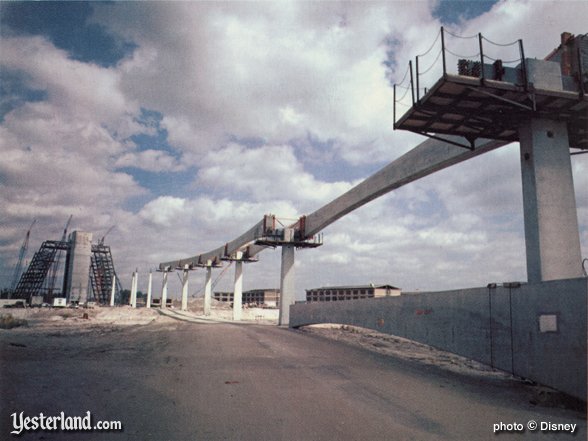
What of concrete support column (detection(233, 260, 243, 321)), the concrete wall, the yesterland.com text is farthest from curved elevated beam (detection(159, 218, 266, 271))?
the yesterland.com text

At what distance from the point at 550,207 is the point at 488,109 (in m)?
3.46

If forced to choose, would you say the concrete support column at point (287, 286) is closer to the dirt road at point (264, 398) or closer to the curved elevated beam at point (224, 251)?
the curved elevated beam at point (224, 251)

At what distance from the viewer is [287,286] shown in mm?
34438

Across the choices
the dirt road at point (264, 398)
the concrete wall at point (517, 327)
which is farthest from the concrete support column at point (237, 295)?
the dirt road at point (264, 398)

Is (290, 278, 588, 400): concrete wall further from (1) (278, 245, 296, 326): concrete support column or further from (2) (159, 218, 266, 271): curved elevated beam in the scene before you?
(2) (159, 218, 266, 271): curved elevated beam

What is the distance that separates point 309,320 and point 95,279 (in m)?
92.4

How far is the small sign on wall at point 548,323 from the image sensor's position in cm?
800

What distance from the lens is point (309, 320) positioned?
28.1 meters

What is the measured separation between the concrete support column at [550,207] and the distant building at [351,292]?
209ft

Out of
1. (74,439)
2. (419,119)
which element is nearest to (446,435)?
(74,439)

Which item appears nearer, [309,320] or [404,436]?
[404,436]

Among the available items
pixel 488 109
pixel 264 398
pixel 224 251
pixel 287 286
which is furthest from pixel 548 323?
pixel 224 251

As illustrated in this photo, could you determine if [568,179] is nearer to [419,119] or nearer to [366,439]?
[419,119]

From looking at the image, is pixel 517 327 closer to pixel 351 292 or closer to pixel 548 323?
pixel 548 323
